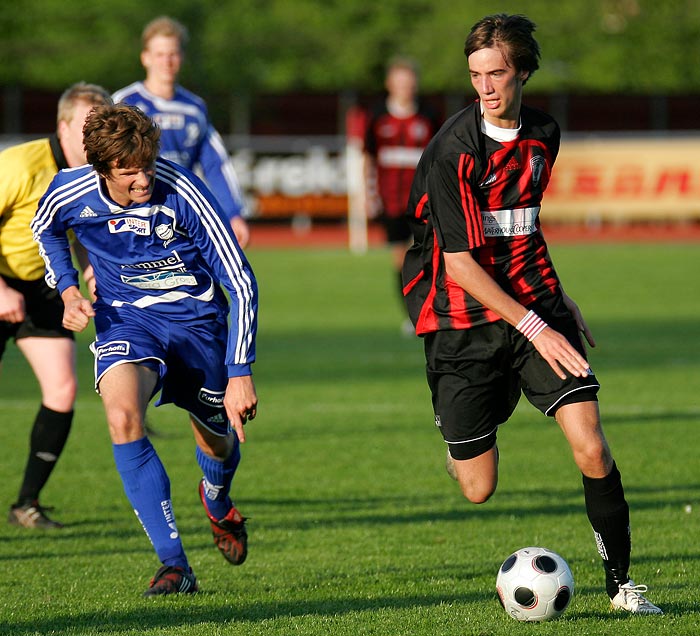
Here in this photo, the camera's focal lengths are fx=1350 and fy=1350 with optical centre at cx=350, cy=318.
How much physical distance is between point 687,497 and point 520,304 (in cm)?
263

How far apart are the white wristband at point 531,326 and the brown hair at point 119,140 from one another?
58.1 inches

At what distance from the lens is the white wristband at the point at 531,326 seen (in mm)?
4707

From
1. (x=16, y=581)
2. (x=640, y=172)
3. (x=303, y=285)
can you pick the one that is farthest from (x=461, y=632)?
(x=640, y=172)

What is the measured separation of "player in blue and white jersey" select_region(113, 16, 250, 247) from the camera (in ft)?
27.6

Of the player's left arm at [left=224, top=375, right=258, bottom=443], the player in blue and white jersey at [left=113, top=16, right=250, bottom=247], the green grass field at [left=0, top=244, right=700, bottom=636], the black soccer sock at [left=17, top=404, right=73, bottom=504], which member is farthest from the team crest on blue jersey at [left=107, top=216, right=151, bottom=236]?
the player in blue and white jersey at [left=113, top=16, right=250, bottom=247]

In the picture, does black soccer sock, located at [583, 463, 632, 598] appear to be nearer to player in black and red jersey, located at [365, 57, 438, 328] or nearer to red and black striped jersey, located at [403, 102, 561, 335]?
red and black striped jersey, located at [403, 102, 561, 335]

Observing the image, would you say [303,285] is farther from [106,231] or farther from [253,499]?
[106,231]

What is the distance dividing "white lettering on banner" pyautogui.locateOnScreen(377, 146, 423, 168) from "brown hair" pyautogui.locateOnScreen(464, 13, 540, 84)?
376 inches

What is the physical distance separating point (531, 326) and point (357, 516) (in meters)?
2.27

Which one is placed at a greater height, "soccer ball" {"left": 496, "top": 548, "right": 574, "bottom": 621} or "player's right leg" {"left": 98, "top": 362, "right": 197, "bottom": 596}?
"player's right leg" {"left": 98, "top": 362, "right": 197, "bottom": 596}

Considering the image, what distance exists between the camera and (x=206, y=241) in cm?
520

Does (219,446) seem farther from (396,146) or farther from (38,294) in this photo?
(396,146)

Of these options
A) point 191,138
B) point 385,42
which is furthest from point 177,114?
point 385,42

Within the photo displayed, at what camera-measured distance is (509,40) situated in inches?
187
